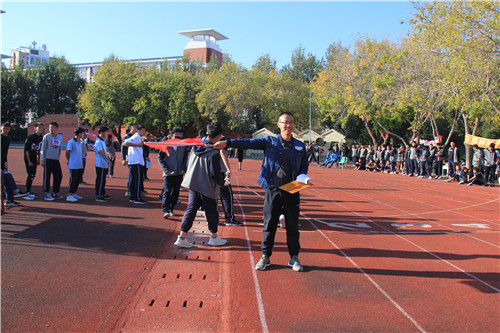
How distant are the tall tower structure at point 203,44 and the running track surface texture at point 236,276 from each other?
7059 centimetres

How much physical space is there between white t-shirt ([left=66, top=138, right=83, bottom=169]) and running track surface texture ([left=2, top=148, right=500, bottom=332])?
117cm

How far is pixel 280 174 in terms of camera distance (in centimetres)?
465

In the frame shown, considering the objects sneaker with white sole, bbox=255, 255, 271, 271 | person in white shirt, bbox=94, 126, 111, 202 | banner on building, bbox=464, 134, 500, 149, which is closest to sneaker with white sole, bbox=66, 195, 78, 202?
person in white shirt, bbox=94, 126, 111, 202

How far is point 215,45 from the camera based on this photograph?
262 ft

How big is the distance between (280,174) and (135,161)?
5108 millimetres

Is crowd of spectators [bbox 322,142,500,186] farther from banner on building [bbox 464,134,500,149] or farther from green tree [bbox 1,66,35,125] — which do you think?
green tree [bbox 1,66,35,125]

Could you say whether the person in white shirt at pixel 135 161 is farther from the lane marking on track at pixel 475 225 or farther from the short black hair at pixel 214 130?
the lane marking on track at pixel 475 225

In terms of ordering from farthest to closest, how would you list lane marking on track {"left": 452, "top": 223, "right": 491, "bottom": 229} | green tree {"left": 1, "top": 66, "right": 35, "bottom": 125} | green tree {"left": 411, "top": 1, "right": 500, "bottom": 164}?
1. green tree {"left": 1, "top": 66, "right": 35, "bottom": 125}
2. green tree {"left": 411, "top": 1, "right": 500, "bottom": 164}
3. lane marking on track {"left": 452, "top": 223, "right": 491, "bottom": 229}

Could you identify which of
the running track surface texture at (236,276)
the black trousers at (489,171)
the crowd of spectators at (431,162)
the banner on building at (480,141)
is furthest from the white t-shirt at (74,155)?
the banner on building at (480,141)

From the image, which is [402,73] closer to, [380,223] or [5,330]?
[380,223]

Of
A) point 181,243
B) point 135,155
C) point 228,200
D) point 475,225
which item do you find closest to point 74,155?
point 135,155

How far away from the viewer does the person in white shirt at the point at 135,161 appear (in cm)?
850

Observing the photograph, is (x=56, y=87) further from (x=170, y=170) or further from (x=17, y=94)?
(x=170, y=170)

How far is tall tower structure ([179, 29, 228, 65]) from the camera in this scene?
75.6 m
